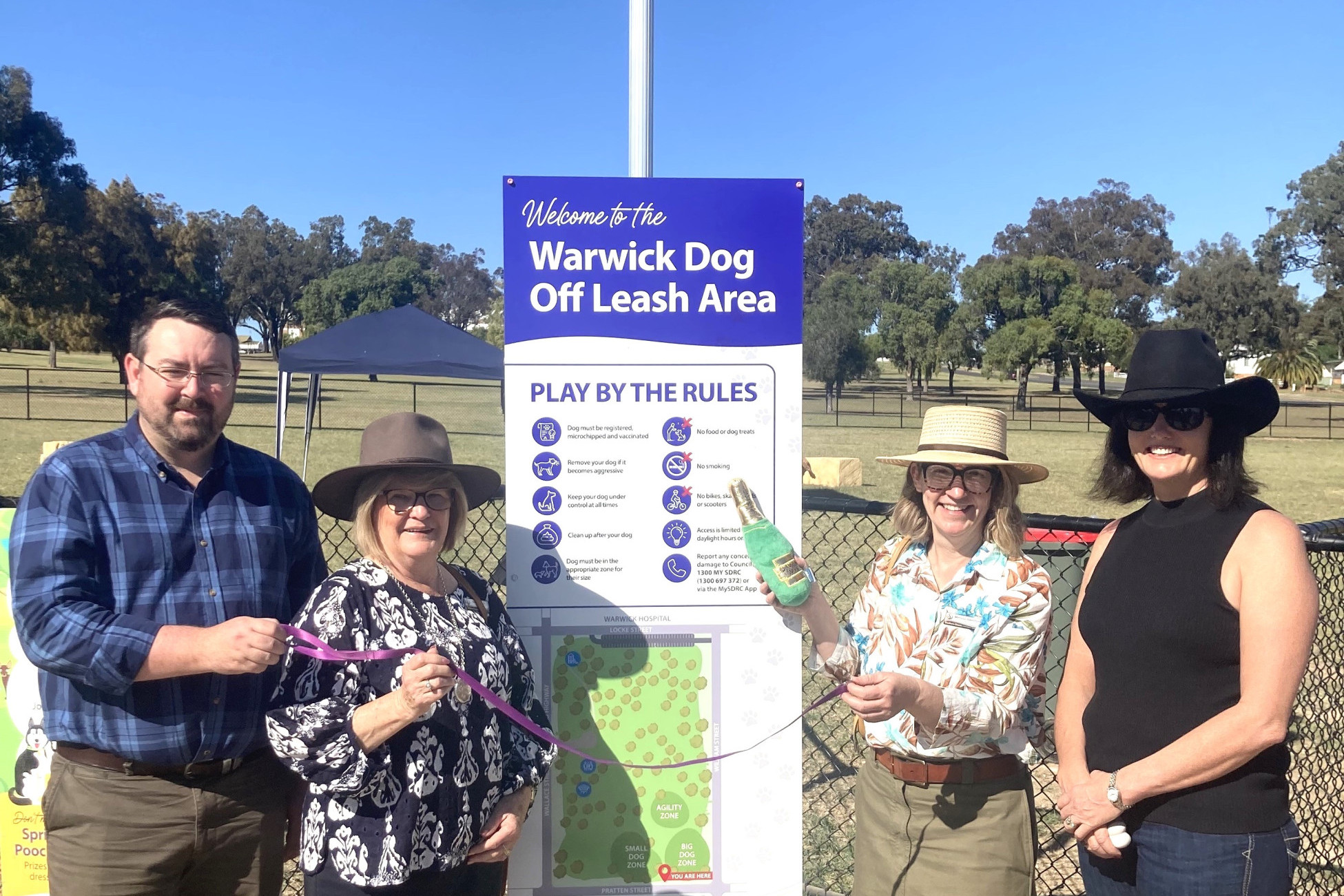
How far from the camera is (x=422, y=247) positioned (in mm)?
101312

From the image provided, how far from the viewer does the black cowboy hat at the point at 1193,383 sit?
7.61 feet

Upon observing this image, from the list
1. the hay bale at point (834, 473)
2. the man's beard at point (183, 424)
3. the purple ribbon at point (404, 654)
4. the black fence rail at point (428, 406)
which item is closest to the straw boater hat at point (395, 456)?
the man's beard at point (183, 424)

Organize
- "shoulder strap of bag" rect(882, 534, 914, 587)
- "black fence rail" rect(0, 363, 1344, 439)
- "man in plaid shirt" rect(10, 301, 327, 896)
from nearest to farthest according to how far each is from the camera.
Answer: "man in plaid shirt" rect(10, 301, 327, 896), "shoulder strap of bag" rect(882, 534, 914, 587), "black fence rail" rect(0, 363, 1344, 439)

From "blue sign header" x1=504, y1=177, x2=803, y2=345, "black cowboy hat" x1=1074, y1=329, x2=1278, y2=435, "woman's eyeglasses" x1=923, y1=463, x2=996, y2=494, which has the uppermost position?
"blue sign header" x1=504, y1=177, x2=803, y2=345

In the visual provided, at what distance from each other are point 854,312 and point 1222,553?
170 ft

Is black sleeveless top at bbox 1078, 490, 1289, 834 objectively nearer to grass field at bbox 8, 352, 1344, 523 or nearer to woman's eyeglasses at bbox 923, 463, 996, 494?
woman's eyeglasses at bbox 923, 463, 996, 494

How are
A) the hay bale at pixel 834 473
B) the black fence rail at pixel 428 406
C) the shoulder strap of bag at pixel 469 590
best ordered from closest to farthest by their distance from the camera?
the shoulder strap of bag at pixel 469 590 < the hay bale at pixel 834 473 < the black fence rail at pixel 428 406

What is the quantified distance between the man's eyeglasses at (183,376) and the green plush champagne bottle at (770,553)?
4.70ft

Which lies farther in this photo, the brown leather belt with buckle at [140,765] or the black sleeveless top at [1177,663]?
the brown leather belt with buckle at [140,765]

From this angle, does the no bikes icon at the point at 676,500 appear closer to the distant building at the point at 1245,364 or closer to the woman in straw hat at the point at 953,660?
the woman in straw hat at the point at 953,660

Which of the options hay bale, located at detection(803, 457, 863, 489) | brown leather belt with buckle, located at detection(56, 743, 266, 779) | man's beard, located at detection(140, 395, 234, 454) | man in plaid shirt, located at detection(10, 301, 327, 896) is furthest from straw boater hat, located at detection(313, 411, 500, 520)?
hay bale, located at detection(803, 457, 863, 489)

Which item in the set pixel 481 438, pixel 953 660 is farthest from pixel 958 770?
pixel 481 438

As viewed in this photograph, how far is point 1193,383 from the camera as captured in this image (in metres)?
2.36

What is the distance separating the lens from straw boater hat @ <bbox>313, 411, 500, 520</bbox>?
2459 mm
